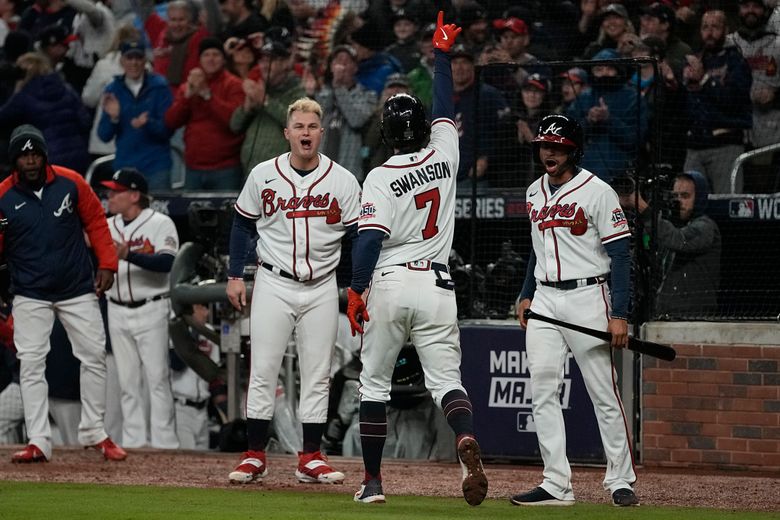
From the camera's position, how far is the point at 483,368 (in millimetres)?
9148

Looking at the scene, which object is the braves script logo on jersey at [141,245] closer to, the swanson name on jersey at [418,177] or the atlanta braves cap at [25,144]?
the atlanta braves cap at [25,144]

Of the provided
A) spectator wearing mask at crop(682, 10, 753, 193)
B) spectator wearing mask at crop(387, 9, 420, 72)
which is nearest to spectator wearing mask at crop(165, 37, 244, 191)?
spectator wearing mask at crop(387, 9, 420, 72)

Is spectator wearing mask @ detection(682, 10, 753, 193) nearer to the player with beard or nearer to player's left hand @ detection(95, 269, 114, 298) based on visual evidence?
the player with beard

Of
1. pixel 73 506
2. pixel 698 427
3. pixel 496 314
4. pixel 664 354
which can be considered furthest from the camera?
pixel 496 314

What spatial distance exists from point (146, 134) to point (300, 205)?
5.24m

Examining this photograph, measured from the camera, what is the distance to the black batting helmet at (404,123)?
6.66 metres

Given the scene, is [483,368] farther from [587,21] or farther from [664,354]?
[587,21]

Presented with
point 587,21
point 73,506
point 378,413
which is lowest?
point 73,506

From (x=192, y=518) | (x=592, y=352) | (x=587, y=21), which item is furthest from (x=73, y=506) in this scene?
(x=587, y=21)

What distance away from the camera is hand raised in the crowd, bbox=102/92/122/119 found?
12.5 meters

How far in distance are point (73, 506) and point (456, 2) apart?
6.55m

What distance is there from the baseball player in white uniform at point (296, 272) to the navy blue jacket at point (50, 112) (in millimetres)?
5695

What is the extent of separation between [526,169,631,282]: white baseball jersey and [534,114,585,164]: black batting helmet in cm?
18

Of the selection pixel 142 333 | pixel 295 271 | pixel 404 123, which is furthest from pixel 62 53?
pixel 404 123
